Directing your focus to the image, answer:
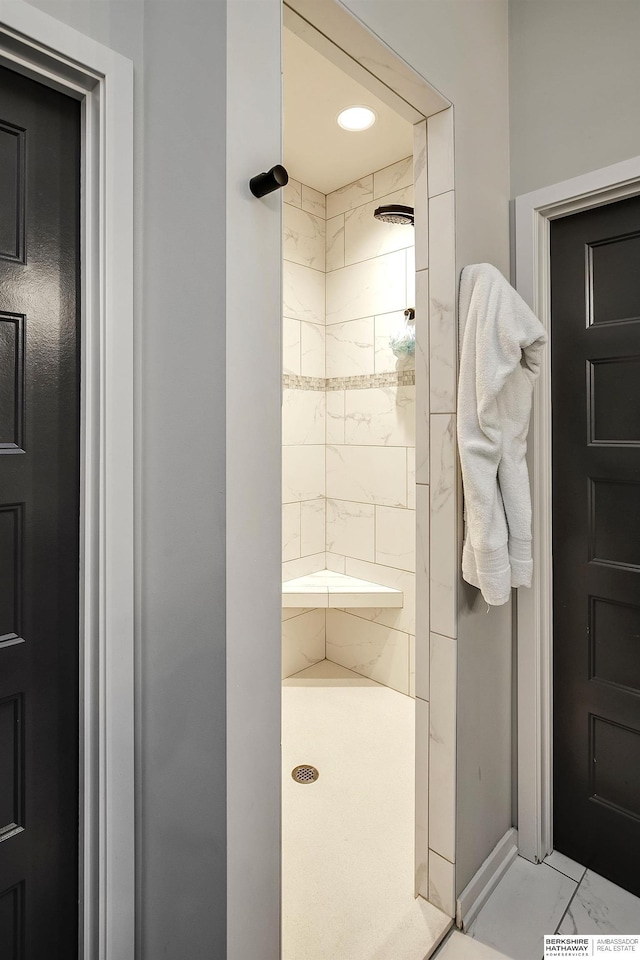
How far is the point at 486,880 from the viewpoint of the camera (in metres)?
1.54

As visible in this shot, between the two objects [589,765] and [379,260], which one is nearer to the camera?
[589,765]

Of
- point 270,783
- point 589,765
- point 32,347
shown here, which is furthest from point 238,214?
point 589,765

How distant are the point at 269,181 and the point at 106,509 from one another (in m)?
0.66

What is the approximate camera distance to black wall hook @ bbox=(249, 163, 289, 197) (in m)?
0.88

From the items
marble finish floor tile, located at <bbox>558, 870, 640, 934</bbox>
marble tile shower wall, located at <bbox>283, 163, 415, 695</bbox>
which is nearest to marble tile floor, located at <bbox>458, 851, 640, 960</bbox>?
marble finish floor tile, located at <bbox>558, 870, 640, 934</bbox>

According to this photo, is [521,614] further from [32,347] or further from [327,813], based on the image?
[32,347]

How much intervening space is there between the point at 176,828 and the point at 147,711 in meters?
0.22

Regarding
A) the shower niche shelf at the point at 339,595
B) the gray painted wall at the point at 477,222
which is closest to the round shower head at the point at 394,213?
the gray painted wall at the point at 477,222

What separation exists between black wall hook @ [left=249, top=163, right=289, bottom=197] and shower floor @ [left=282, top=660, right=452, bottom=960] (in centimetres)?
176

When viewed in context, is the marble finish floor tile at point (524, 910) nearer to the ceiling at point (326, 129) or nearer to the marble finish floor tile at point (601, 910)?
the marble finish floor tile at point (601, 910)

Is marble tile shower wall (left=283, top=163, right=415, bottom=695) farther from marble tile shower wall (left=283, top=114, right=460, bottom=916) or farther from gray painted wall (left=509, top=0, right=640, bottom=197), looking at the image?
gray painted wall (left=509, top=0, right=640, bottom=197)

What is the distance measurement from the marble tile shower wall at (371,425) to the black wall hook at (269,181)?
177cm

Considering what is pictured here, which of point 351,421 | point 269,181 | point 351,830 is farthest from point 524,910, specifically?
point 351,421

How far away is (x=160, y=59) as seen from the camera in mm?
999
